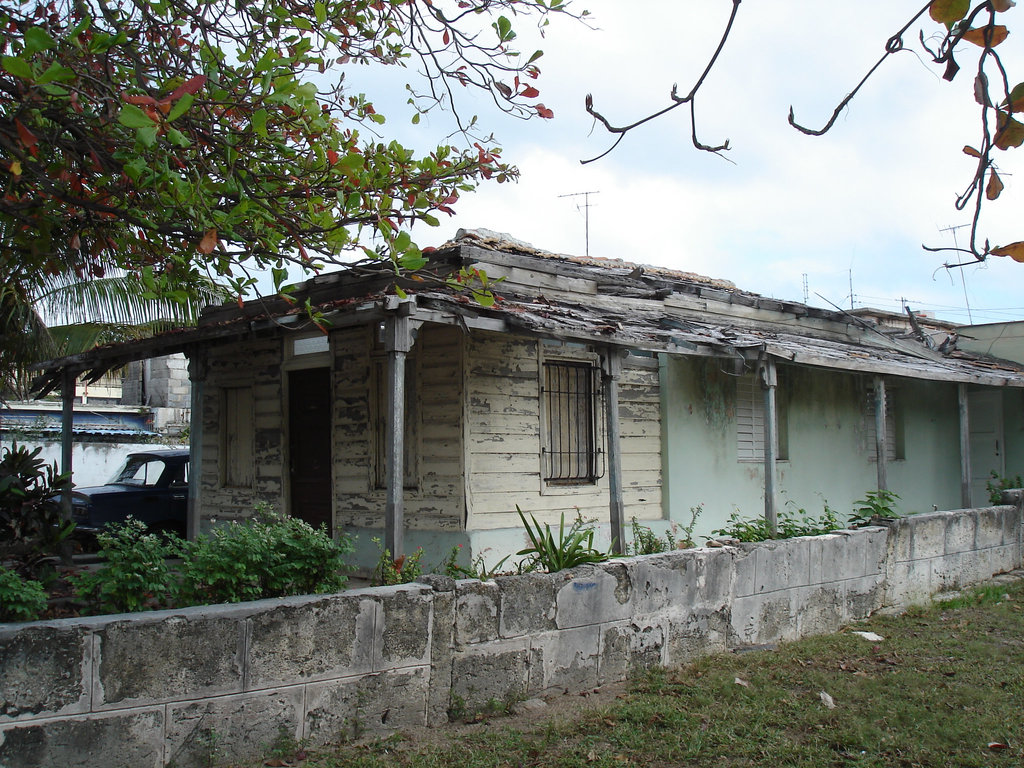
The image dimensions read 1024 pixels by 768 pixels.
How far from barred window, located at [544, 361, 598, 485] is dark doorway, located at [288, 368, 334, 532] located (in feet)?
8.79

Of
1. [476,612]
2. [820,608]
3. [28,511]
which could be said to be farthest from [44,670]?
[820,608]

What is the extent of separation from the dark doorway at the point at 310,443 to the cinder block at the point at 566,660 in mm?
4763

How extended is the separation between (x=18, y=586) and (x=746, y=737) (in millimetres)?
4264

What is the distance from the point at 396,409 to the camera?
697cm

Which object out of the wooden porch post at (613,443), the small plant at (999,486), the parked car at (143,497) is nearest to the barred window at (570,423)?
the wooden porch post at (613,443)

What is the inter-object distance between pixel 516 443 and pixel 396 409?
8.96ft

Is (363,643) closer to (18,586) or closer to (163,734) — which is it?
(163,734)

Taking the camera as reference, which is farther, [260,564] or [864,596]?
[864,596]

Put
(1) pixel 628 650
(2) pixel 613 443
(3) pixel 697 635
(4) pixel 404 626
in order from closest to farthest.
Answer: (4) pixel 404 626 → (1) pixel 628 650 → (3) pixel 697 635 → (2) pixel 613 443

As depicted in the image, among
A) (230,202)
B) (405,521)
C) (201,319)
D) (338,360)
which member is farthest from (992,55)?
(201,319)

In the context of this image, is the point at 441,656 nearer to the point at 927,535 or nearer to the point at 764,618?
the point at 764,618

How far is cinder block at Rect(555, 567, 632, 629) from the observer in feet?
19.9

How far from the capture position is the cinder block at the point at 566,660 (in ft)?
19.4

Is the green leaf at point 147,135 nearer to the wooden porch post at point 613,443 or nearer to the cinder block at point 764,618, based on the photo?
the wooden porch post at point 613,443
